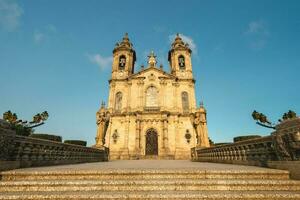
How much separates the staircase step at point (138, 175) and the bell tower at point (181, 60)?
2752 centimetres

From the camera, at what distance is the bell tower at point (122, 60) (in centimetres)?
3174

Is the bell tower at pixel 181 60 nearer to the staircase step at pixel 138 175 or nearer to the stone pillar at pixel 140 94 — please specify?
the stone pillar at pixel 140 94

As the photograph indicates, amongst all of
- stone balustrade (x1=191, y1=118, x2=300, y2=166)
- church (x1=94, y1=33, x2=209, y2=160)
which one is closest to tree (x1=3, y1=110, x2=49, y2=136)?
church (x1=94, y1=33, x2=209, y2=160)

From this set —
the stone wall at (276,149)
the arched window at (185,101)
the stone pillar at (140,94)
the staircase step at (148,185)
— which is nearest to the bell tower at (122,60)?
the stone pillar at (140,94)

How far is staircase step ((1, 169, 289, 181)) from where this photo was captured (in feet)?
15.1

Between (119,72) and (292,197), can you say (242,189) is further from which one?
(119,72)

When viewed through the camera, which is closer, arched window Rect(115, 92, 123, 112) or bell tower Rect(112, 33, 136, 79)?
arched window Rect(115, 92, 123, 112)

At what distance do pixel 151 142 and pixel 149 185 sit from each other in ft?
74.8

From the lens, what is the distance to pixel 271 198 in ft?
11.8

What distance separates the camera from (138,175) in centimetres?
484

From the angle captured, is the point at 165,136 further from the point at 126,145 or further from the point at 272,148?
the point at 272,148

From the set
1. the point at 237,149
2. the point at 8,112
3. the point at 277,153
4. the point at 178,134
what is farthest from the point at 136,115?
the point at 277,153

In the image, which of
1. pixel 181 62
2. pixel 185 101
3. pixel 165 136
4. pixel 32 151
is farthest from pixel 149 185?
pixel 181 62

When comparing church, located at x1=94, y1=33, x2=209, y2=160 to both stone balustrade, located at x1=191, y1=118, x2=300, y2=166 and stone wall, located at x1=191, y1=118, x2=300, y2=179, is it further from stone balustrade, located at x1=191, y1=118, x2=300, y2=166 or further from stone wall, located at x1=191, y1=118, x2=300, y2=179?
stone wall, located at x1=191, y1=118, x2=300, y2=179
